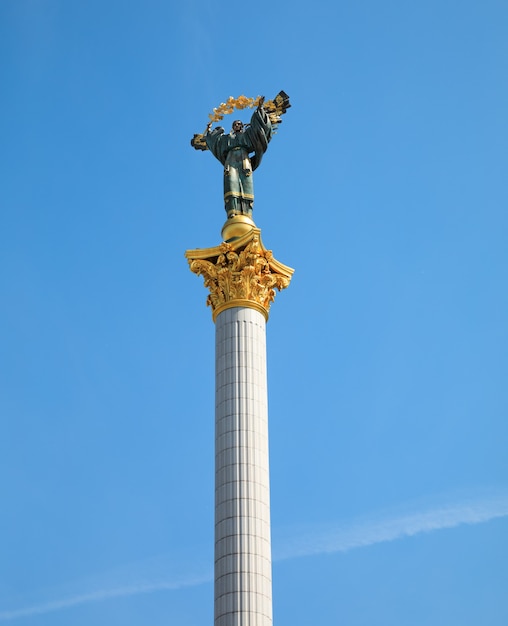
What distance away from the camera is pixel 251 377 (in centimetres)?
3347

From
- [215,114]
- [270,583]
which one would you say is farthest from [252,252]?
[270,583]

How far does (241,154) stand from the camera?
1585 inches

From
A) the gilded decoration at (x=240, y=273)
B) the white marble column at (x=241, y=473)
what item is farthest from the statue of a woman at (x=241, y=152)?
the white marble column at (x=241, y=473)

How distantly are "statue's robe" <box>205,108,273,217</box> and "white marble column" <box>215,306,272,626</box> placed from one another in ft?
18.8

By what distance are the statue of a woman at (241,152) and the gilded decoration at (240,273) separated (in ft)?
8.60

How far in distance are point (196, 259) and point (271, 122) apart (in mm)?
7439

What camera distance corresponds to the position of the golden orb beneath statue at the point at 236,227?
37469mm

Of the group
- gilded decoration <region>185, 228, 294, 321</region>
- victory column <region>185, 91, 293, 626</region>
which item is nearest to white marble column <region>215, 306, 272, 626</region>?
victory column <region>185, 91, 293, 626</region>

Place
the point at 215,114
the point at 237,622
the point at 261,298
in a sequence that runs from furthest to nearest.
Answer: the point at 215,114
the point at 261,298
the point at 237,622

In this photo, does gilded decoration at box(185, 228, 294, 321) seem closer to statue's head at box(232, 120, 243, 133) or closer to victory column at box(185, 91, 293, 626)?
victory column at box(185, 91, 293, 626)

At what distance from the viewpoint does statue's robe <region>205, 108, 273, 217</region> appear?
39.1m

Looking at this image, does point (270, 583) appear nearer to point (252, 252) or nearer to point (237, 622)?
point (237, 622)

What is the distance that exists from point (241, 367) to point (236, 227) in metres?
6.34

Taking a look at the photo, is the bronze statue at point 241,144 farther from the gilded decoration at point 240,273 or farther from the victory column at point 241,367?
the gilded decoration at point 240,273
